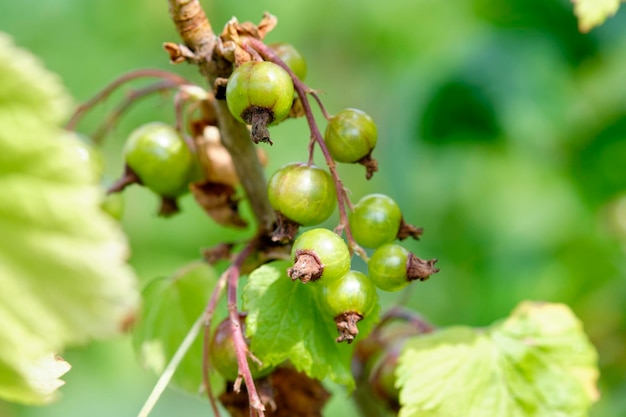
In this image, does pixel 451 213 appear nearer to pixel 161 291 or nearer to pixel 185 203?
pixel 185 203

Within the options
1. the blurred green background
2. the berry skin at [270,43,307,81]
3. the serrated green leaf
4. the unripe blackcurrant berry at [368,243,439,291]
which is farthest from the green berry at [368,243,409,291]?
the blurred green background

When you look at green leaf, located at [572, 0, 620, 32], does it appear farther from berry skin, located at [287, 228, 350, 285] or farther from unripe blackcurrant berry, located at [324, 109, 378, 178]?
berry skin, located at [287, 228, 350, 285]

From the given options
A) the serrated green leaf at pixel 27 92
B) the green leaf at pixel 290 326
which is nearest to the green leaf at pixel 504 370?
the green leaf at pixel 290 326

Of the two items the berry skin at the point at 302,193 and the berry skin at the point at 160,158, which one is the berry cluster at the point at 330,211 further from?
the berry skin at the point at 160,158

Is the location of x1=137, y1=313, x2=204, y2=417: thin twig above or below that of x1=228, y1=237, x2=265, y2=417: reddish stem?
below

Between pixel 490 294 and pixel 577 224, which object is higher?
pixel 577 224

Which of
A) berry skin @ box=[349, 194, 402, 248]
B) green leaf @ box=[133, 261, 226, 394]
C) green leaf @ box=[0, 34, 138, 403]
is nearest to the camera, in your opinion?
green leaf @ box=[0, 34, 138, 403]

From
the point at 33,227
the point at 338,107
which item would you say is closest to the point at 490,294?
the point at 338,107
